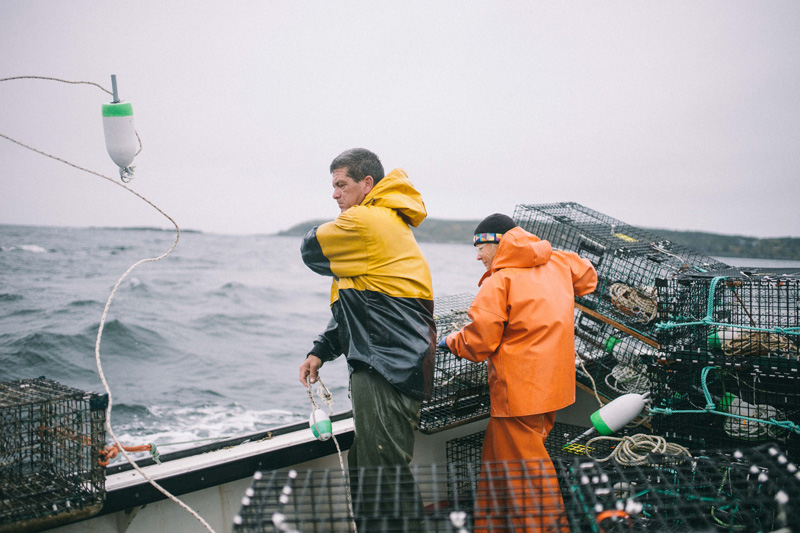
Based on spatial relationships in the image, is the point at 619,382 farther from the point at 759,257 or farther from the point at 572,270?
the point at 759,257

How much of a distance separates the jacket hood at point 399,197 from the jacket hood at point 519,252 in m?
0.41

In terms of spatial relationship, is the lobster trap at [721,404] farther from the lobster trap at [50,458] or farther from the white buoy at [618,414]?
the lobster trap at [50,458]

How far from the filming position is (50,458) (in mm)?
2102

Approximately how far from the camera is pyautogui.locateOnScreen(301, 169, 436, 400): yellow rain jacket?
90.7 inches

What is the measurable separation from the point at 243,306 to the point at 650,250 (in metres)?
22.3

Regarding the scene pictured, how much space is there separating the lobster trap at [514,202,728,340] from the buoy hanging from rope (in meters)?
2.63

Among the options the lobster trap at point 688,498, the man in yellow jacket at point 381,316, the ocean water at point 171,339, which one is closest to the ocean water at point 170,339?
the ocean water at point 171,339

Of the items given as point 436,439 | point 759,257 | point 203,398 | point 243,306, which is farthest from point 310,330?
point 436,439

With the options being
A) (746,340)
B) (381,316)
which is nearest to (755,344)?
(746,340)

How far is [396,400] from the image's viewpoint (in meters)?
2.29

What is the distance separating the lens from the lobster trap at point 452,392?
9.86 feet

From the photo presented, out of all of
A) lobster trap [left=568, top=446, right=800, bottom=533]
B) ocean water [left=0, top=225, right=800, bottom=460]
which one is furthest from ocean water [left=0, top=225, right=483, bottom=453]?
lobster trap [left=568, top=446, right=800, bottom=533]

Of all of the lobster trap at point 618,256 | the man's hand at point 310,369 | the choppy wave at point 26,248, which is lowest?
the choppy wave at point 26,248

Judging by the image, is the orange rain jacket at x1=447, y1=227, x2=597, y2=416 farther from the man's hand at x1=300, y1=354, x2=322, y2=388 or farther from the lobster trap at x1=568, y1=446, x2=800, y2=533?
the man's hand at x1=300, y1=354, x2=322, y2=388
